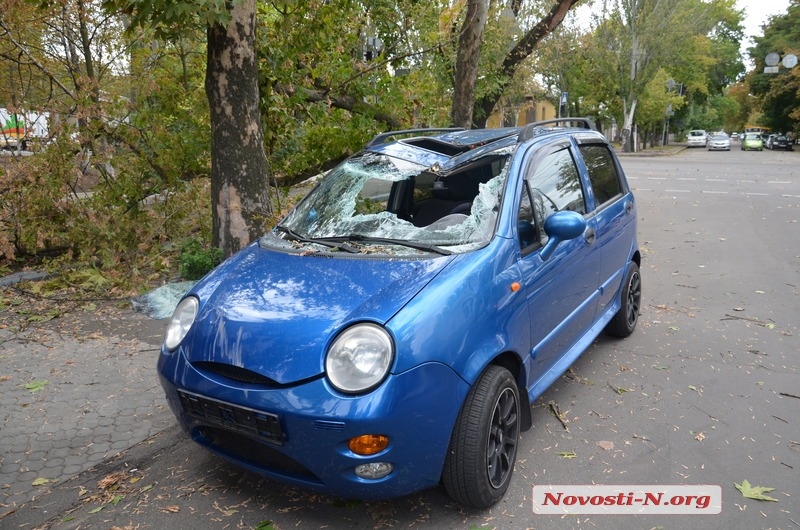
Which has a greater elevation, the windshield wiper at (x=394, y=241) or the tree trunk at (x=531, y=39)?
the tree trunk at (x=531, y=39)

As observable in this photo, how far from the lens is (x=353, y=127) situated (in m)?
8.50

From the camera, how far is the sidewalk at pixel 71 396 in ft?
12.1

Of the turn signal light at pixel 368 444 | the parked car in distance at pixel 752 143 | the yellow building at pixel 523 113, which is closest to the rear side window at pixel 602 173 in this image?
the turn signal light at pixel 368 444

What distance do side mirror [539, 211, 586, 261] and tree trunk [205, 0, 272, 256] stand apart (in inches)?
145

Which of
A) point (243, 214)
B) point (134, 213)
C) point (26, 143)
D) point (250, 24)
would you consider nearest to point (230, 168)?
point (243, 214)

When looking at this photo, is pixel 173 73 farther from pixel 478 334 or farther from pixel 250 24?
pixel 478 334

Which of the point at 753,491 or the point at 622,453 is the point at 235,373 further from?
the point at 753,491

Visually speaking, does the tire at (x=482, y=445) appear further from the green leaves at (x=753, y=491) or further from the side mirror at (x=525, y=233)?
the green leaves at (x=753, y=491)

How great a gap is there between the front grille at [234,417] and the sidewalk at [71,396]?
1187 millimetres

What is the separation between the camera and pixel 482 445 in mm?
2881

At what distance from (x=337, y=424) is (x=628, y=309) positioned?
12.1ft

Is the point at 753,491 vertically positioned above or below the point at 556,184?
below

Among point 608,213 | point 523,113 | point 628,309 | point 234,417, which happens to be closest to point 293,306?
point 234,417

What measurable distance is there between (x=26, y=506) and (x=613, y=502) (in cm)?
301
